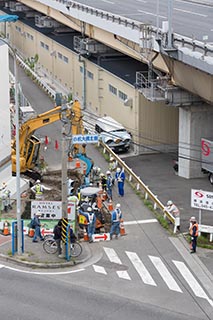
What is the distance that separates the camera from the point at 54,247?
1079 inches

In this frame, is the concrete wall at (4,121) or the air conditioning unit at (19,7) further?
the air conditioning unit at (19,7)

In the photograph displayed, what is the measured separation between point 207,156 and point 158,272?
1336 cm

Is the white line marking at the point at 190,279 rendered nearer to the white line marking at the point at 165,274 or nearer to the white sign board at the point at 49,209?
the white line marking at the point at 165,274

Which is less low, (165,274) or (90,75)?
(165,274)

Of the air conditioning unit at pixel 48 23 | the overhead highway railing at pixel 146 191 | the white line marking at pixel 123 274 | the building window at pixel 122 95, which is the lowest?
the overhead highway railing at pixel 146 191

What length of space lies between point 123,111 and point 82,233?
59.1ft

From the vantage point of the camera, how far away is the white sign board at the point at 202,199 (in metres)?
29.0

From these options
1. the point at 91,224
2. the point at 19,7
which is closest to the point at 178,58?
the point at 91,224

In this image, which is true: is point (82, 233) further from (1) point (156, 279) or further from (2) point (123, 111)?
(2) point (123, 111)

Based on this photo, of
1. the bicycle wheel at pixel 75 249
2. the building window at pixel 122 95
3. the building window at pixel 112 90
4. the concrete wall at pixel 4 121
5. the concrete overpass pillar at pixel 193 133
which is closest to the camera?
the bicycle wheel at pixel 75 249

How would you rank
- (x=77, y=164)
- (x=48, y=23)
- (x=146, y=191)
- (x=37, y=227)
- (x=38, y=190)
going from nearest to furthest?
(x=37, y=227) → (x=38, y=190) → (x=146, y=191) → (x=77, y=164) → (x=48, y=23)

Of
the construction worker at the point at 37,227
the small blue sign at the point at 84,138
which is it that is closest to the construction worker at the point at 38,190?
the small blue sign at the point at 84,138

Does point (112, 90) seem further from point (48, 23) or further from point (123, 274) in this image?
point (123, 274)

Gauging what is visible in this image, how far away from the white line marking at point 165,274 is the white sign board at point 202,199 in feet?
10.7
